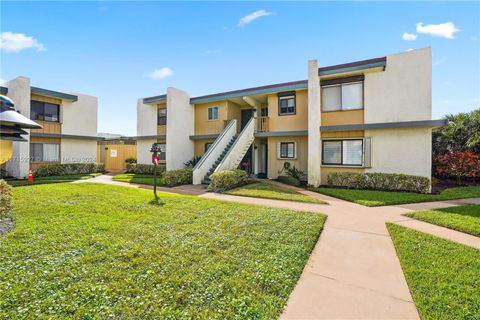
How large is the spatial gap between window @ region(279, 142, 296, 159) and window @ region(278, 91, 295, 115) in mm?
2017

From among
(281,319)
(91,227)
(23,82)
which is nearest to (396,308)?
(281,319)

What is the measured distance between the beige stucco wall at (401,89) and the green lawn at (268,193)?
610 cm

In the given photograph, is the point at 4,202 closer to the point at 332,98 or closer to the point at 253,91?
the point at 253,91

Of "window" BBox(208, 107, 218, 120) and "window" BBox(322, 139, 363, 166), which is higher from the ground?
"window" BBox(208, 107, 218, 120)

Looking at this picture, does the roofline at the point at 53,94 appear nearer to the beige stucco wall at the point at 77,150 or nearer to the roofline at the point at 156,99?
the beige stucco wall at the point at 77,150

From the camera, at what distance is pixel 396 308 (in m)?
2.86

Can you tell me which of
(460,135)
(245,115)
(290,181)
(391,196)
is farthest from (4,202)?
(460,135)

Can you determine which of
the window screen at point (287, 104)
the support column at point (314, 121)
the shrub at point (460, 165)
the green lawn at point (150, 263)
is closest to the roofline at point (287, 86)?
the support column at point (314, 121)

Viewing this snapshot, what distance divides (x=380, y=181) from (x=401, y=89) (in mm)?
4748

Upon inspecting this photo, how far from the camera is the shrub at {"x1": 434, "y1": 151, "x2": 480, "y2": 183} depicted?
12.5 metres

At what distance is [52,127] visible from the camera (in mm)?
17891

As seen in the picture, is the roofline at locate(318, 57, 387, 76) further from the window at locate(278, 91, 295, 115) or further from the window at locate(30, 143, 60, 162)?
the window at locate(30, 143, 60, 162)

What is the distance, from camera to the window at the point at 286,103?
47.6ft

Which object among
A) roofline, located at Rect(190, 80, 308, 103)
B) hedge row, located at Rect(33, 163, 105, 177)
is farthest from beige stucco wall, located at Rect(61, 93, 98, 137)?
roofline, located at Rect(190, 80, 308, 103)
